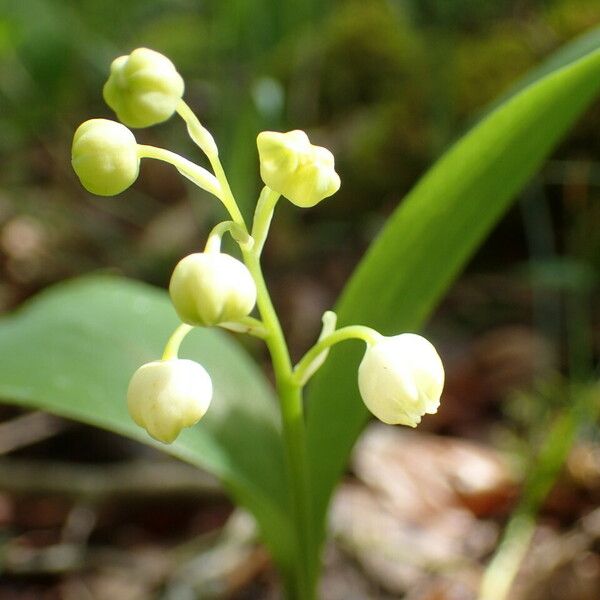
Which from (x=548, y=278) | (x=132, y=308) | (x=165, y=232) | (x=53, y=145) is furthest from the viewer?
(x=53, y=145)

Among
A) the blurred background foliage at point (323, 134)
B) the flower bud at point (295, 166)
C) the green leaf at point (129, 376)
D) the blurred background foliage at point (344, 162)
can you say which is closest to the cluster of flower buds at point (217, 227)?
the flower bud at point (295, 166)

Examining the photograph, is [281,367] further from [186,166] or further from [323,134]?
[323,134]

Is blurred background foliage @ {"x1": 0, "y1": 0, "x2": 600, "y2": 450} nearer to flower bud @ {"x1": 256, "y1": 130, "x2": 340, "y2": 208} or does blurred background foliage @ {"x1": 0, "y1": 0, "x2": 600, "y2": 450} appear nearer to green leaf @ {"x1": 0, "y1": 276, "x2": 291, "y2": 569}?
green leaf @ {"x1": 0, "y1": 276, "x2": 291, "y2": 569}

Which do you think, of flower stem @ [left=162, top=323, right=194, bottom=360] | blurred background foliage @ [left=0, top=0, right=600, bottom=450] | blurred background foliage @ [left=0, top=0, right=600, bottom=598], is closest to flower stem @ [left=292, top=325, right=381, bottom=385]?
flower stem @ [left=162, top=323, right=194, bottom=360]

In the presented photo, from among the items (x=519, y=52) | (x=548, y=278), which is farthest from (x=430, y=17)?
(x=548, y=278)

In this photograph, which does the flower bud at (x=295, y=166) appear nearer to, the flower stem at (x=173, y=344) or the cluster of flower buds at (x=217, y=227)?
the cluster of flower buds at (x=217, y=227)

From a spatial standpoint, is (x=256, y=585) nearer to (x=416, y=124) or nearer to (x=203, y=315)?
(x=203, y=315)
